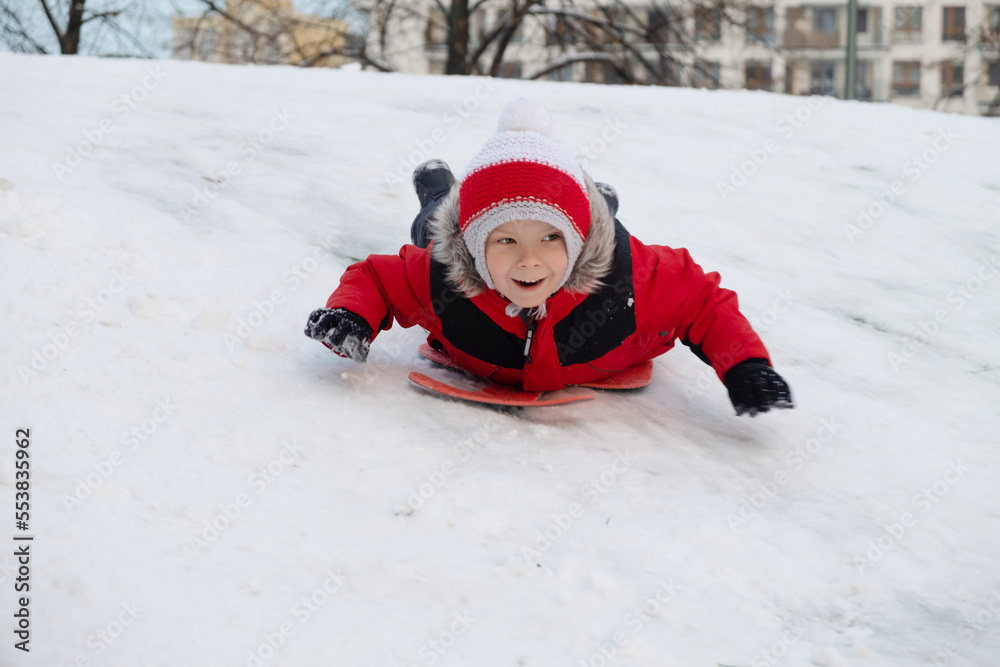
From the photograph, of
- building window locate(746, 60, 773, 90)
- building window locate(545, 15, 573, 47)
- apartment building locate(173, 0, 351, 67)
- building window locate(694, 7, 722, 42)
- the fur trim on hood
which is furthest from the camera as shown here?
building window locate(746, 60, 773, 90)

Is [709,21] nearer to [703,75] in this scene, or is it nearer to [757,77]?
[703,75]

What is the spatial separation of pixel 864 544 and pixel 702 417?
0.54m

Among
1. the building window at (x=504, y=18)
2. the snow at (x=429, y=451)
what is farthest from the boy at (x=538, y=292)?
the building window at (x=504, y=18)

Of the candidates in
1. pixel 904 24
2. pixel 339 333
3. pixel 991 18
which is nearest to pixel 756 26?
pixel 991 18

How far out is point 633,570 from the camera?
1.40 meters

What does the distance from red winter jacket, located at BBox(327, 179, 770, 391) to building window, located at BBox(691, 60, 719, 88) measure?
382 inches

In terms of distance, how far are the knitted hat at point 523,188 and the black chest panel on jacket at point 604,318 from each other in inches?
4.5

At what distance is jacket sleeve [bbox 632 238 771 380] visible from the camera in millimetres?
1956

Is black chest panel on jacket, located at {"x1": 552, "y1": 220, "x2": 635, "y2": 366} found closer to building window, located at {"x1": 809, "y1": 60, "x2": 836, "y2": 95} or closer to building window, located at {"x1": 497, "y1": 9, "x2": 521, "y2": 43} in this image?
building window, located at {"x1": 497, "y1": 9, "x2": 521, "y2": 43}

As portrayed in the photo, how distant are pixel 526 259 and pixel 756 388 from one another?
21.9 inches

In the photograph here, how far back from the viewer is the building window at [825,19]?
35500mm

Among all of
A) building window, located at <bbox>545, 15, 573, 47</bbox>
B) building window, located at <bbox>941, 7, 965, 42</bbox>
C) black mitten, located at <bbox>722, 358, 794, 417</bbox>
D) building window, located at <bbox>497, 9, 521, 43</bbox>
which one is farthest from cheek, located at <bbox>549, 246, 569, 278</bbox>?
building window, located at <bbox>941, 7, 965, 42</bbox>

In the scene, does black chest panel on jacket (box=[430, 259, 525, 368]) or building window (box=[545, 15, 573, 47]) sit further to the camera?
building window (box=[545, 15, 573, 47])

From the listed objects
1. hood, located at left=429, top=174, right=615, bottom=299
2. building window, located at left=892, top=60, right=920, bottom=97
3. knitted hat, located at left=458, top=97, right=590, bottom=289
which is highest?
knitted hat, located at left=458, top=97, right=590, bottom=289
